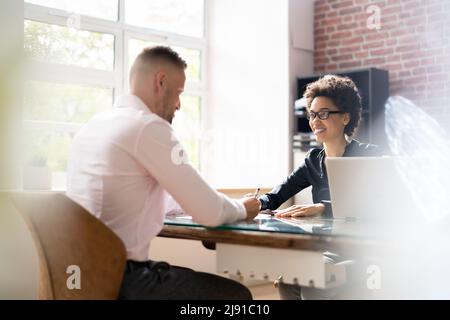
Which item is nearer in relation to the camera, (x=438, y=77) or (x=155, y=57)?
(x=155, y=57)

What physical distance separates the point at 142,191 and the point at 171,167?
14cm

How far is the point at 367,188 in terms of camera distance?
7.43ft

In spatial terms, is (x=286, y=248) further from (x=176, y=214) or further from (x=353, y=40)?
(x=353, y=40)

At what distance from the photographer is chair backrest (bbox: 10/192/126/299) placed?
1.78 metres

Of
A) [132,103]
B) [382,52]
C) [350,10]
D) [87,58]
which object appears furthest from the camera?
[350,10]

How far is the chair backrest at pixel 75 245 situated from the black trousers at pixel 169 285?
0.22 feet

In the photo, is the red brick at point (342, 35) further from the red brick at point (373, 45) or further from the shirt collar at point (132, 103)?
the shirt collar at point (132, 103)

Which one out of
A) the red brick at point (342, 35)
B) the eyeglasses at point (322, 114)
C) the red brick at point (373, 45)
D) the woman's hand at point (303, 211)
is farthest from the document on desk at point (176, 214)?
the red brick at point (342, 35)

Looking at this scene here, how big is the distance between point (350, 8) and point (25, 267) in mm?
3854

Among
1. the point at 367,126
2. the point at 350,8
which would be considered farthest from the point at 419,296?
the point at 350,8

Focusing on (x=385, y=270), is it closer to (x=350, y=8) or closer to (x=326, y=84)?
(x=326, y=84)

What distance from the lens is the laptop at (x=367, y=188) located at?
2.18 m

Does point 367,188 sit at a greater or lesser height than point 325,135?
lesser

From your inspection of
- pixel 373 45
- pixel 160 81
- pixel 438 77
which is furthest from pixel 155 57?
pixel 373 45
